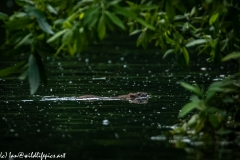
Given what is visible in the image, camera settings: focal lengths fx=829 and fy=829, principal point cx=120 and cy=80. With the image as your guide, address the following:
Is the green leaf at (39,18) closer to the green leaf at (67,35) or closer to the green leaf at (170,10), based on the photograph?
the green leaf at (67,35)

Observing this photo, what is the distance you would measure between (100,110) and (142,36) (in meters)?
2.76

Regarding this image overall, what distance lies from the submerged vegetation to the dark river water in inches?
32.4

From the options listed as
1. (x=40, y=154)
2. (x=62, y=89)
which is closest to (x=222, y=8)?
(x=40, y=154)

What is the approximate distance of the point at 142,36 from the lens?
38.4 ft

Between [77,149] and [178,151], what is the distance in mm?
1236

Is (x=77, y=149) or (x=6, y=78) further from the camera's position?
(x=6, y=78)

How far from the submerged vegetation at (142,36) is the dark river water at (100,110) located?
823 millimetres

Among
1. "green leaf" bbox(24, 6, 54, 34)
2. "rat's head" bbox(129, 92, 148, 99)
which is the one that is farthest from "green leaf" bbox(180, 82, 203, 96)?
"rat's head" bbox(129, 92, 148, 99)

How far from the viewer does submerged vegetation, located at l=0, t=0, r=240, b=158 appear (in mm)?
9406

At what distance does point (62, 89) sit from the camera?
56.0ft

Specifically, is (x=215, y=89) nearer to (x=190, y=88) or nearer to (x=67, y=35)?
(x=190, y=88)

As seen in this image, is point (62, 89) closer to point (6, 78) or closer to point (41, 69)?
point (6, 78)

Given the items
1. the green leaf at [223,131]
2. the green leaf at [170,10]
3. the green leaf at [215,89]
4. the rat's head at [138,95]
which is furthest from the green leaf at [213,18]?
the rat's head at [138,95]

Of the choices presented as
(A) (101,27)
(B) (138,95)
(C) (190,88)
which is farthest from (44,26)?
(B) (138,95)
